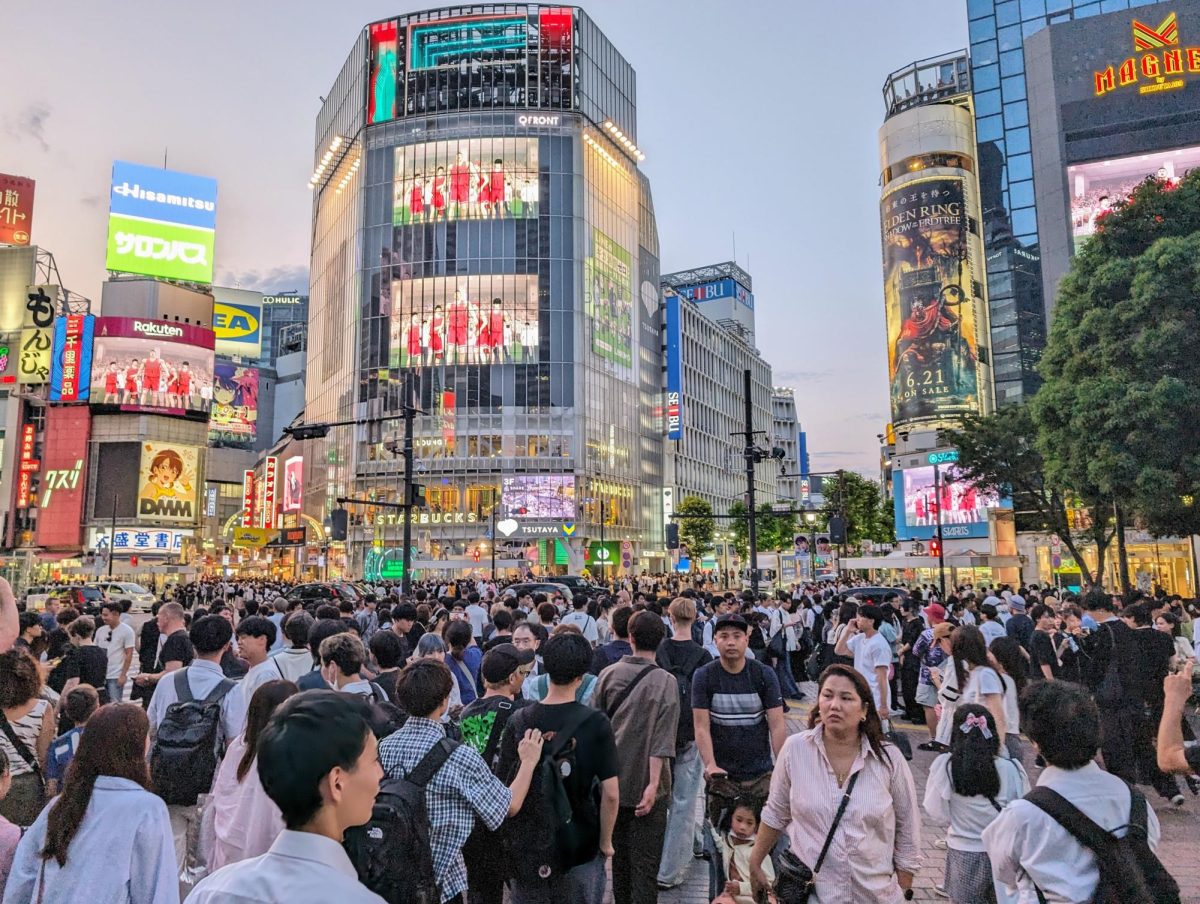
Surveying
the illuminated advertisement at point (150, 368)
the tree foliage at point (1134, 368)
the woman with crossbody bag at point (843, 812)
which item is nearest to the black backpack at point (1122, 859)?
the woman with crossbody bag at point (843, 812)

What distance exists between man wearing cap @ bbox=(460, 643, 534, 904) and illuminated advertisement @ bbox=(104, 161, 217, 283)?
92141mm

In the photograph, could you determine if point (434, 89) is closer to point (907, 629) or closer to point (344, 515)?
point (344, 515)

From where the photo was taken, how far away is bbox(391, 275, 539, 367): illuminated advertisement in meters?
71.9

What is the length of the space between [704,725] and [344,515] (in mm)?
16099

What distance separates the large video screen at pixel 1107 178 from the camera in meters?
48.6

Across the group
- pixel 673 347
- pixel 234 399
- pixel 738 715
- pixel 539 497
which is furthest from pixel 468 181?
pixel 738 715

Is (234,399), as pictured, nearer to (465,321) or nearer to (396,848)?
(465,321)

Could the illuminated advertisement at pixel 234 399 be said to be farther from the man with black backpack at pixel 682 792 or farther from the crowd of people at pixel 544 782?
the man with black backpack at pixel 682 792

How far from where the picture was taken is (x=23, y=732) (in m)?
5.17

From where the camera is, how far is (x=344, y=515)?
66.6ft

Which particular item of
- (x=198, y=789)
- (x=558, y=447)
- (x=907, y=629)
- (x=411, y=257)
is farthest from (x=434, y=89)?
(x=198, y=789)

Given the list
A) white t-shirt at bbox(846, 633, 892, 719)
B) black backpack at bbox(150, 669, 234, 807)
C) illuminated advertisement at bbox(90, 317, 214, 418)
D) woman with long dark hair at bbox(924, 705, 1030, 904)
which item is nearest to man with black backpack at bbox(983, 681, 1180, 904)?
woman with long dark hair at bbox(924, 705, 1030, 904)

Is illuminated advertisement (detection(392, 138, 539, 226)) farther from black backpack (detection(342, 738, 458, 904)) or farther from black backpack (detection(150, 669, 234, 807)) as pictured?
black backpack (detection(342, 738, 458, 904))

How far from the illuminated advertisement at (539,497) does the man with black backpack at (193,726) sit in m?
62.4
